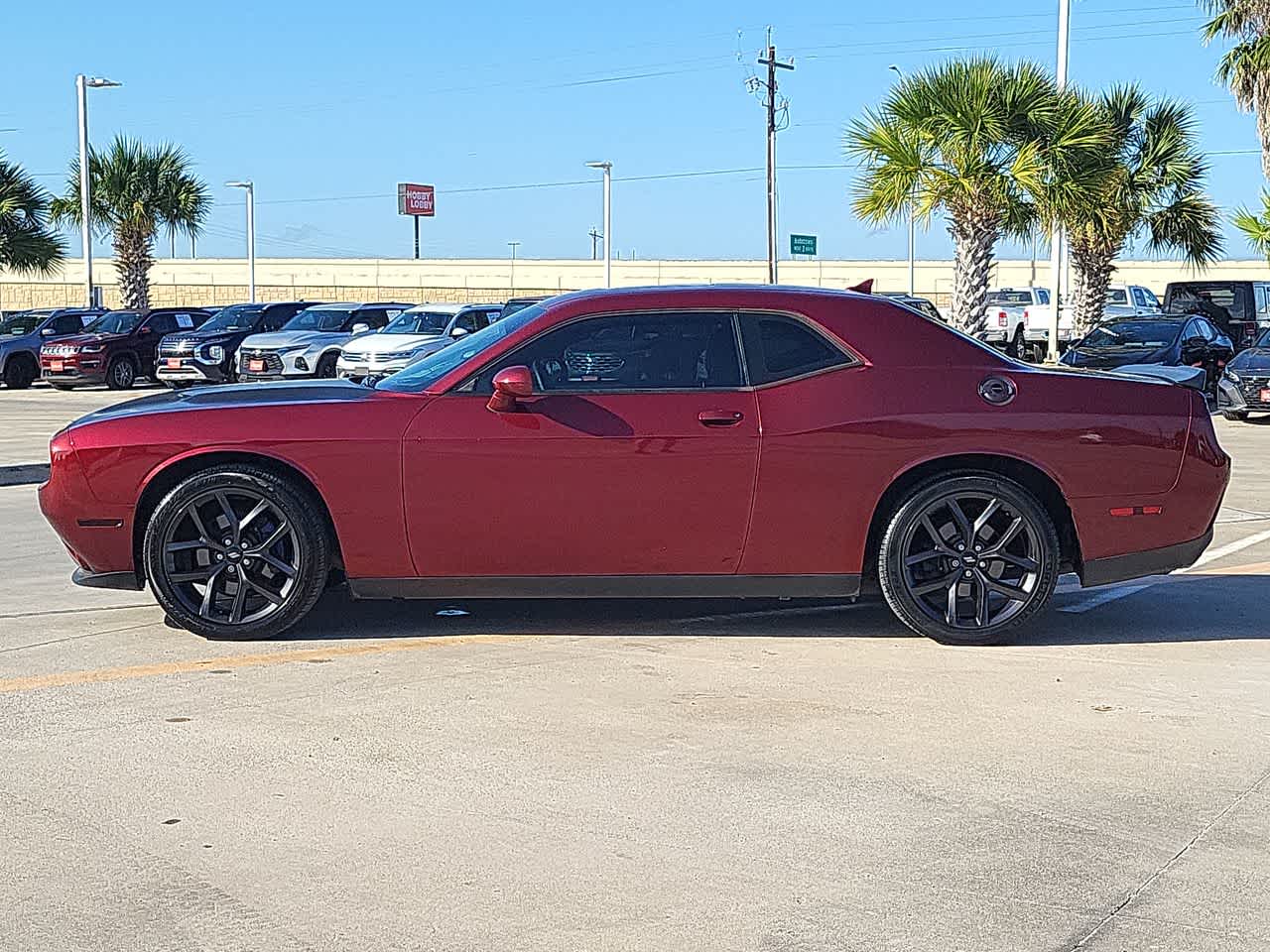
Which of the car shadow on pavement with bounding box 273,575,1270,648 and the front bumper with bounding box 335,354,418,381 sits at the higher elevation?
the front bumper with bounding box 335,354,418,381

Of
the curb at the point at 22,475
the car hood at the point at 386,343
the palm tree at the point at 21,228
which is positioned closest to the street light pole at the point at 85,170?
the palm tree at the point at 21,228

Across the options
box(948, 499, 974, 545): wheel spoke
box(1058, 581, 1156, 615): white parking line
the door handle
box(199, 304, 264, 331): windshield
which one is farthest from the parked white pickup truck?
the door handle

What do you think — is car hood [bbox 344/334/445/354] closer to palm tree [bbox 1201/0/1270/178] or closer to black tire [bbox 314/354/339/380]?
black tire [bbox 314/354/339/380]

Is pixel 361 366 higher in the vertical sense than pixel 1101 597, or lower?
higher

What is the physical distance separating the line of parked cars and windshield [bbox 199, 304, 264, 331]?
0.06ft

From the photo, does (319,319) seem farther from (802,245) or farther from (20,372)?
(802,245)

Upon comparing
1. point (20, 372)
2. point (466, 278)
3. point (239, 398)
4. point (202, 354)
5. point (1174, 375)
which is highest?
point (466, 278)

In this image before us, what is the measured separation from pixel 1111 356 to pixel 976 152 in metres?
3.95

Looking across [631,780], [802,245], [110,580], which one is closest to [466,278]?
[802,245]

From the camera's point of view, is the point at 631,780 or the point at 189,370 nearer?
the point at 631,780

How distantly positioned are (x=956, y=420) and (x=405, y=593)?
2.55 metres

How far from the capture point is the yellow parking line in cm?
646

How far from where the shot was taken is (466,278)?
79.6 metres

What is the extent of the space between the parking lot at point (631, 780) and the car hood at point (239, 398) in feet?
3.39
